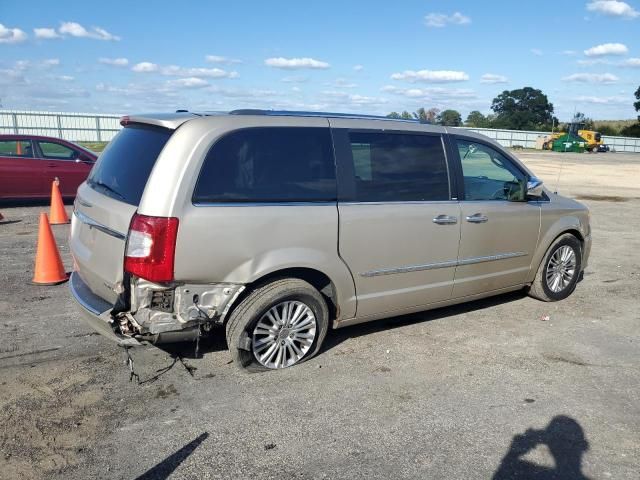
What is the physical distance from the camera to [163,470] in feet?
9.73

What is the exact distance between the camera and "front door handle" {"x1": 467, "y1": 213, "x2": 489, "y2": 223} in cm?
496

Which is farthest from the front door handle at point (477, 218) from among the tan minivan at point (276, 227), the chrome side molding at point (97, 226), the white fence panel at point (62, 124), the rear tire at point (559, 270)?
the white fence panel at point (62, 124)

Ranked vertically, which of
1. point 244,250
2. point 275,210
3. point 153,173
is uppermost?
point 153,173

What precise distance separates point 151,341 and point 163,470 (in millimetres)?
973

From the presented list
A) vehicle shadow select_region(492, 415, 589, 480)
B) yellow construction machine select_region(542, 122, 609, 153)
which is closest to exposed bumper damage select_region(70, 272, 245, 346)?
vehicle shadow select_region(492, 415, 589, 480)

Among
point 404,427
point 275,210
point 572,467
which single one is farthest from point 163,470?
point 572,467

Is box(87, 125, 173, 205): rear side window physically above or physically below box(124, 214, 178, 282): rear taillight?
above

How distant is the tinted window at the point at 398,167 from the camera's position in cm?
438

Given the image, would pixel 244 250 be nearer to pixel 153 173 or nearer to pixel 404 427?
pixel 153 173

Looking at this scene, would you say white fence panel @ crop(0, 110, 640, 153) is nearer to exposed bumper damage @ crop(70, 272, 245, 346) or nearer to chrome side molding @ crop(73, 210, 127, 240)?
chrome side molding @ crop(73, 210, 127, 240)

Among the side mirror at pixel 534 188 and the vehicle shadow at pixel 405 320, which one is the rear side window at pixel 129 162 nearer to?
the vehicle shadow at pixel 405 320

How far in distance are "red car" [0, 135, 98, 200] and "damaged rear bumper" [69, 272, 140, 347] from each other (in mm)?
8242

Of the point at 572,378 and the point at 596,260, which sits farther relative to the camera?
the point at 596,260

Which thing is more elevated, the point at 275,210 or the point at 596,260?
the point at 275,210
